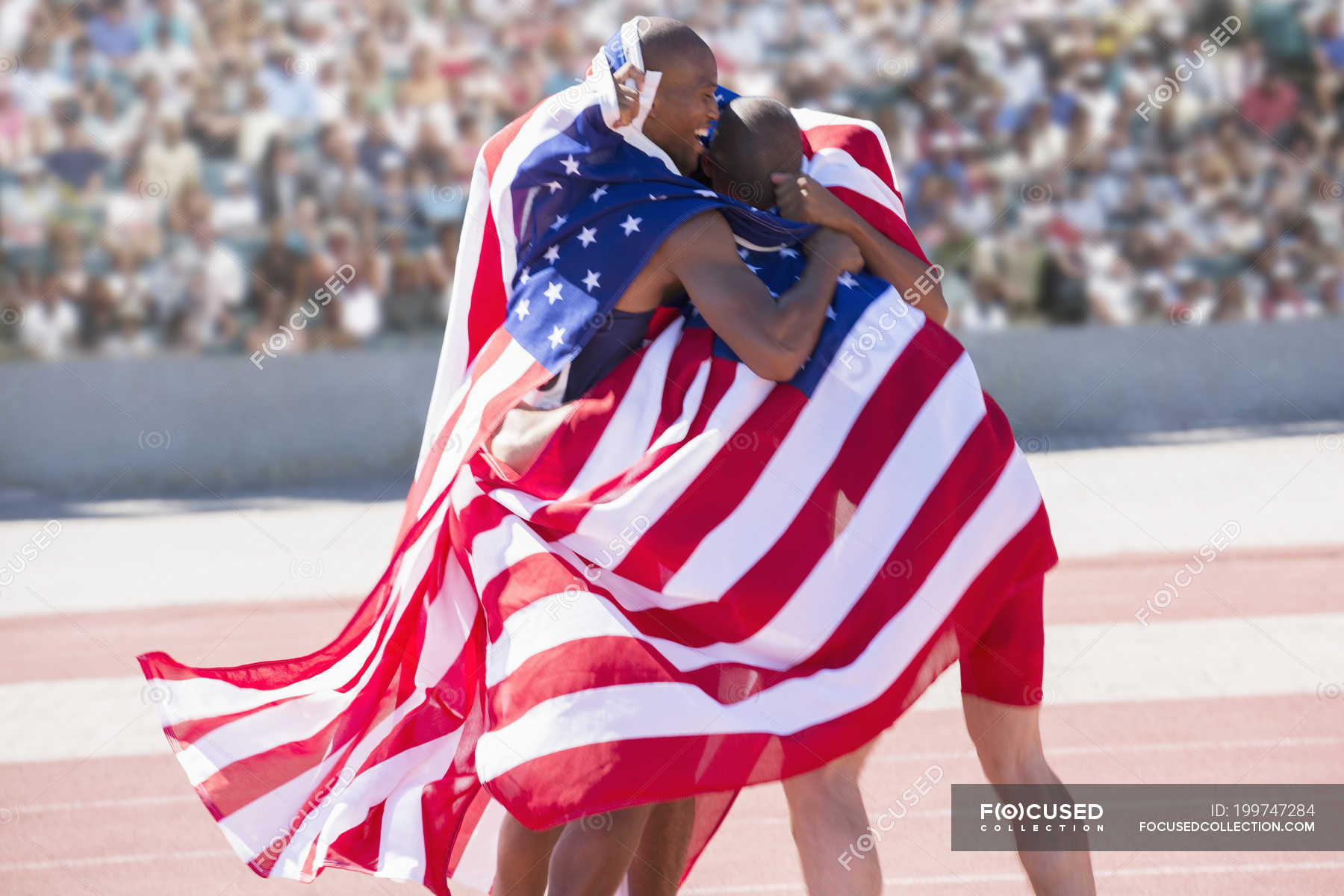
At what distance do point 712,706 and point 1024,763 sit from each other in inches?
27.8

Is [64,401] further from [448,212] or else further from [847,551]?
[847,551]

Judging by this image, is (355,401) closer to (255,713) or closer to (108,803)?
(108,803)

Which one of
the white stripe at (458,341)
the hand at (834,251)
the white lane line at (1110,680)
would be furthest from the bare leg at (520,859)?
the white lane line at (1110,680)

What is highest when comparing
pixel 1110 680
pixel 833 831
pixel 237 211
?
pixel 833 831

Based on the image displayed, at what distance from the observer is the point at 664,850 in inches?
128

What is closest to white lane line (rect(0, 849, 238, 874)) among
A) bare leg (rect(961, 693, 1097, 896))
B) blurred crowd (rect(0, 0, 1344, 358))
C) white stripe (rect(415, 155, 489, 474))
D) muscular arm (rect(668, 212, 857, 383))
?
white stripe (rect(415, 155, 489, 474))

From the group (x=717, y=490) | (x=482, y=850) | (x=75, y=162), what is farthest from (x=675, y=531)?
(x=75, y=162)

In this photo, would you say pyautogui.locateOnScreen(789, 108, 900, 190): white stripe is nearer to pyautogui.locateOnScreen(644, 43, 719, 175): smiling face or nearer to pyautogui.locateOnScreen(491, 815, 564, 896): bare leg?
pyautogui.locateOnScreen(644, 43, 719, 175): smiling face

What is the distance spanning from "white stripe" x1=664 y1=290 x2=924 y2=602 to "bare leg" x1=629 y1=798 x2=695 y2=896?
0.67m

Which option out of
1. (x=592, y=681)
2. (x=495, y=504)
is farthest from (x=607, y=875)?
(x=495, y=504)

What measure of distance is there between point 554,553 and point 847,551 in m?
0.54

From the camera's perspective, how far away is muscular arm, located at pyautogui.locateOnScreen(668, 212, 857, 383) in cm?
272

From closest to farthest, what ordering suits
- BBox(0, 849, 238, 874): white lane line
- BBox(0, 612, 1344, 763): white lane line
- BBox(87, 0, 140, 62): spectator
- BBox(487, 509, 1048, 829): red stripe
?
1. BBox(487, 509, 1048, 829): red stripe
2. BBox(0, 849, 238, 874): white lane line
3. BBox(0, 612, 1344, 763): white lane line
4. BBox(87, 0, 140, 62): spectator

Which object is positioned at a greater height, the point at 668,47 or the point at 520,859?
the point at 668,47
